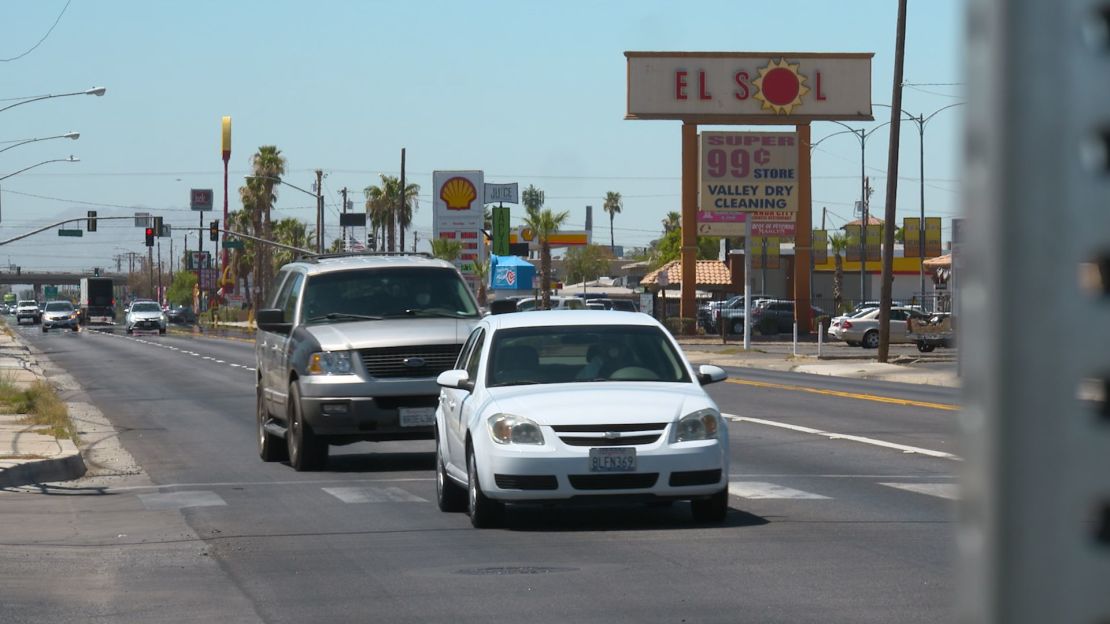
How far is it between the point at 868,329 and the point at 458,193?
3816 cm

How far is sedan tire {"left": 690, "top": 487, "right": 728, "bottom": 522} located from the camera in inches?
488

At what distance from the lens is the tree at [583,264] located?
190125mm

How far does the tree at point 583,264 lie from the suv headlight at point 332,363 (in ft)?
559

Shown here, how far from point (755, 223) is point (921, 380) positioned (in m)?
31.8

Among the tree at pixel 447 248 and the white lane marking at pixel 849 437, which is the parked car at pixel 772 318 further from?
the white lane marking at pixel 849 437

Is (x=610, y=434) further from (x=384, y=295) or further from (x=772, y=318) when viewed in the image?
(x=772, y=318)

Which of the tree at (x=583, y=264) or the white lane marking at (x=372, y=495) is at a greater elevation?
the tree at (x=583, y=264)

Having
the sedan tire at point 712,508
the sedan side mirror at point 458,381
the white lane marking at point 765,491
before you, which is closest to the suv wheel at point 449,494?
the sedan side mirror at point 458,381

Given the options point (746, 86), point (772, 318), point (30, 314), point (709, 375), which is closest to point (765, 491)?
point (709, 375)

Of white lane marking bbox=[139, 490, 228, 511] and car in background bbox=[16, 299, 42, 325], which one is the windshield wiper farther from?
car in background bbox=[16, 299, 42, 325]

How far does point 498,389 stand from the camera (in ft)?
42.7

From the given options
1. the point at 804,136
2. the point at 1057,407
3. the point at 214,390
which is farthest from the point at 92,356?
the point at 1057,407

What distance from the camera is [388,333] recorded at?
17453 mm

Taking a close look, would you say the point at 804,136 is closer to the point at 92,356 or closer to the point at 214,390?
the point at 92,356
